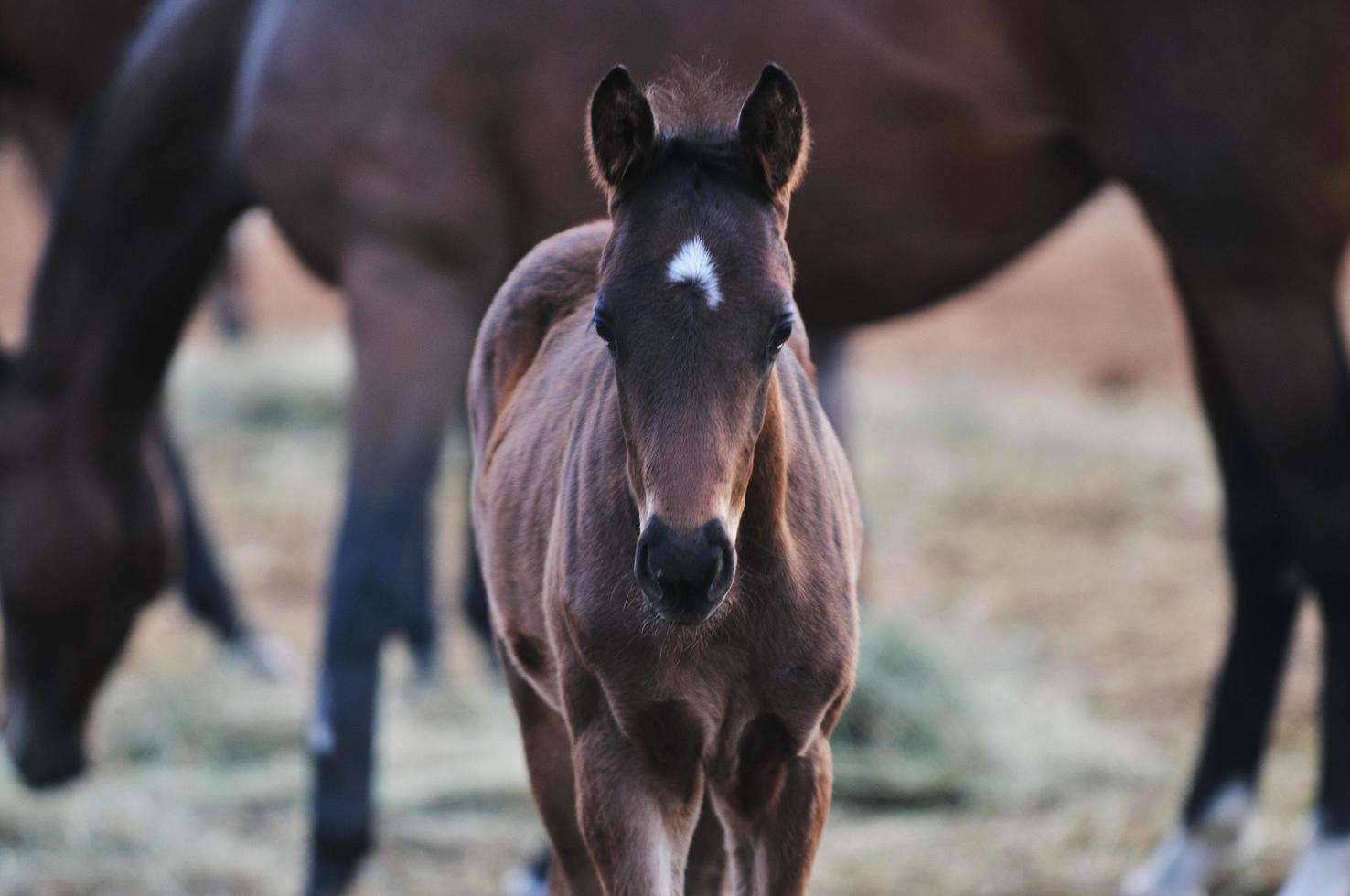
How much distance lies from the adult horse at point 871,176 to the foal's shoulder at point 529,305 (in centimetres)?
105

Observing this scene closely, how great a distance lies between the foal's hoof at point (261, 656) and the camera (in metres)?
5.80

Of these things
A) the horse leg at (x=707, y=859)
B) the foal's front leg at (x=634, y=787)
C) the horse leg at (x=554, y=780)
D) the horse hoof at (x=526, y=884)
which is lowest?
the horse hoof at (x=526, y=884)

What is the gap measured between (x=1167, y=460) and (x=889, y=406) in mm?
1941

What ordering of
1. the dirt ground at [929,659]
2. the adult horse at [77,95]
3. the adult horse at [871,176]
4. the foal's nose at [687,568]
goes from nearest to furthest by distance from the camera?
the foal's nose at [687,568]
the adult horse at [871,176]
the dirt ground at [929,659]
the adult horse at [77,95]

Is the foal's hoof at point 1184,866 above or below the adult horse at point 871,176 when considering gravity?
below

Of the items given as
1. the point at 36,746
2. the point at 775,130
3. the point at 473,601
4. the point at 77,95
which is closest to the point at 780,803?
the point at 775,130

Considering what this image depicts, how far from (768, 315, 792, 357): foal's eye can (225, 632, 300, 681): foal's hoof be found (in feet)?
14.3

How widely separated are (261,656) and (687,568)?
4.55 meters

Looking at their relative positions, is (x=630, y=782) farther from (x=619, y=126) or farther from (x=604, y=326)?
(x=619, y=126)

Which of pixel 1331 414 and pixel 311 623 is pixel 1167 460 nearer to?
pixel 311 623

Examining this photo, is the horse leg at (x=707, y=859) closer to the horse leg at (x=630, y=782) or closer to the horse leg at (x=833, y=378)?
the horse leg at (x=630, y=782)

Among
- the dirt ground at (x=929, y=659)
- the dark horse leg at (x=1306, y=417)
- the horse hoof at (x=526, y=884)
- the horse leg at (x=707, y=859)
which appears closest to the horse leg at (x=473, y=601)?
the dirt ground at (x=929, y=659)

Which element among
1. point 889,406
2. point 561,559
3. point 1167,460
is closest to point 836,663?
point 561,559

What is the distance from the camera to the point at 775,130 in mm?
1746
